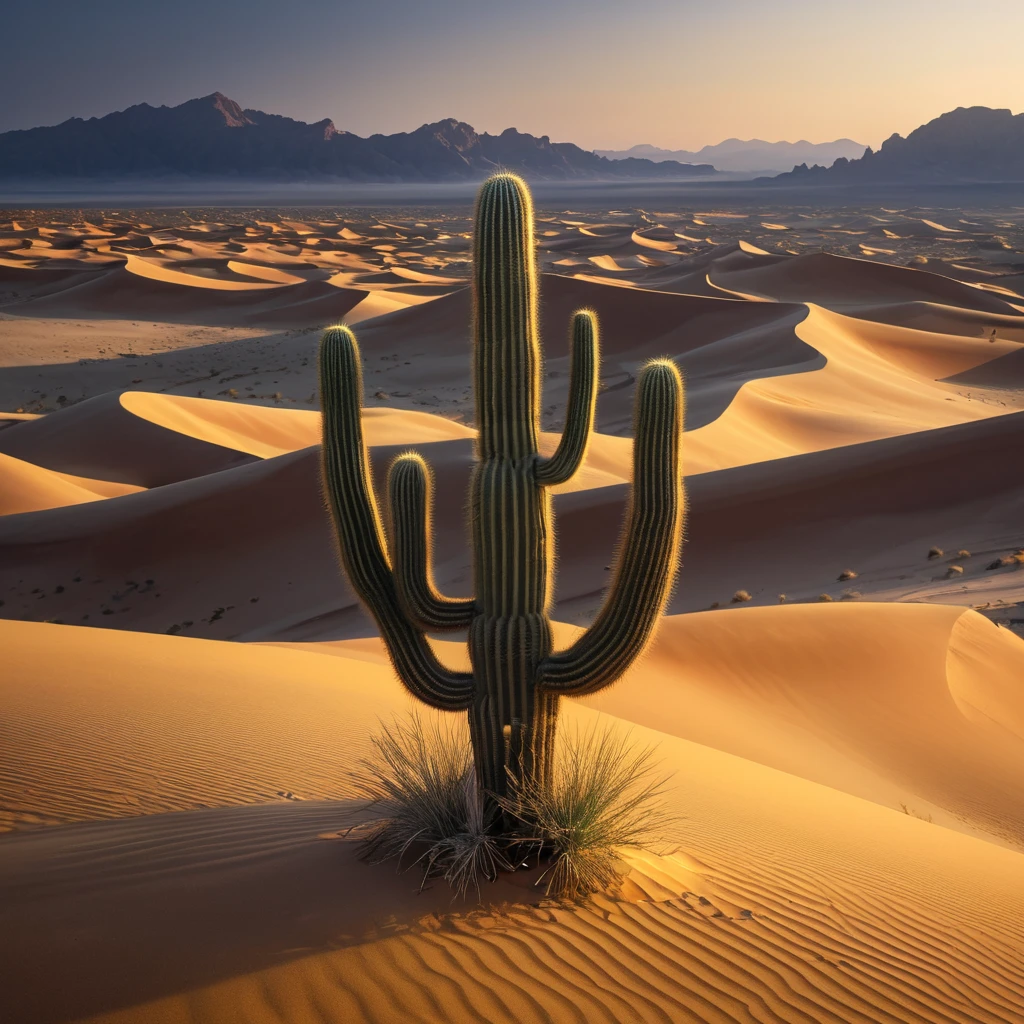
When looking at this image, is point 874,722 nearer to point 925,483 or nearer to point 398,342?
point 925,483

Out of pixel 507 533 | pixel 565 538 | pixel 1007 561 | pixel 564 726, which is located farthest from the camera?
pixel 565 538

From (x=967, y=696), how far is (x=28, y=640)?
10.3 metres

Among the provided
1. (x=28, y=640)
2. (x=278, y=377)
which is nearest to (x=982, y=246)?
(x=278, y=377)

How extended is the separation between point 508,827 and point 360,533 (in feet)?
5.90

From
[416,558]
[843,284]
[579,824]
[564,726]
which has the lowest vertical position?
[564,726]

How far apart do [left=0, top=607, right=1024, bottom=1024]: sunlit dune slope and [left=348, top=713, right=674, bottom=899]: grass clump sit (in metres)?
0.16

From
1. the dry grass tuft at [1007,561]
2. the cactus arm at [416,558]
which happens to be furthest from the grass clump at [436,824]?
the dry grass tuft at [1007,561]

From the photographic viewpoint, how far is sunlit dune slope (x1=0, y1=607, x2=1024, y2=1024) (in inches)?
151

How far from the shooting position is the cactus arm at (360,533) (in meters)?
5.42

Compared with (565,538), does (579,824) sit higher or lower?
higher

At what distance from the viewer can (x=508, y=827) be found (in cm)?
501

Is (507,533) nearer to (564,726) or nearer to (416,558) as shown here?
(416,558)

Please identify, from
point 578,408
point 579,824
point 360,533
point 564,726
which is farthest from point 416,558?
point 564,726

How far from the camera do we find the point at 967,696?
405 inches
